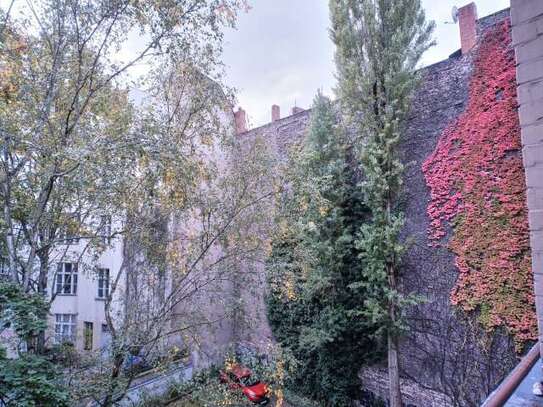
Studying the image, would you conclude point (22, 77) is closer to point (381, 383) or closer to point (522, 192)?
point (522, 192)

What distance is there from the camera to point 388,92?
7.98m

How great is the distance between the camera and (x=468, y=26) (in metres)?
8.19

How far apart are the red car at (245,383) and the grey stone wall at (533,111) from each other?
5913 mm

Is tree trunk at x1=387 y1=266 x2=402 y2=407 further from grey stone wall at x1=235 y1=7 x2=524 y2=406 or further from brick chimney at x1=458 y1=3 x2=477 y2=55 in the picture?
brick chimney at x1=458 y1=3 x2=477 y2=55

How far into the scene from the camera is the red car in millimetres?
6707

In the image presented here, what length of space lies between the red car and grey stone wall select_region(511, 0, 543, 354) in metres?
5.91

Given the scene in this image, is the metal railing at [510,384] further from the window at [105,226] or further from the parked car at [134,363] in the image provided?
the window at [105,226]

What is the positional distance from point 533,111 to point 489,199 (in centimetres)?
651

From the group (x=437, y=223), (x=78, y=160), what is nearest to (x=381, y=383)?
(x=437, y=223)

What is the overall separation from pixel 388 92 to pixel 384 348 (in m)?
6.70

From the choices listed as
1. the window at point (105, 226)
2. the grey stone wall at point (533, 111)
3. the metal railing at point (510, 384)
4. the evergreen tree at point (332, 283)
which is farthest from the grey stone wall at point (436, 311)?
the grey stone wall at point (533, 111)

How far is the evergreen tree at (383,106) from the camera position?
7711 millimetres

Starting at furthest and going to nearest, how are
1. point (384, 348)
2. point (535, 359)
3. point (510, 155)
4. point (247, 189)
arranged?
point (384, 348), point (510, 155), point (247, 189), point (535, 359)

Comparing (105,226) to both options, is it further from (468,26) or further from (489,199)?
(468,26)
